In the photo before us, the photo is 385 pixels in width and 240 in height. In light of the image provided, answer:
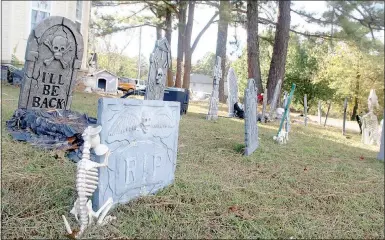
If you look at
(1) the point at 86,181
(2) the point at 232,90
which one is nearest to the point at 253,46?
(2) the point at 232,90

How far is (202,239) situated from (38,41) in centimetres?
352

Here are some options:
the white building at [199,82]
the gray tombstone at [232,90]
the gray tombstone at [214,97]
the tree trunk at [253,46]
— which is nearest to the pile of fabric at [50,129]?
the gray tombstone at [214,97]

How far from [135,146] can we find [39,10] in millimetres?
10148

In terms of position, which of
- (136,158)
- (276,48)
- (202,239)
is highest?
(276,48)

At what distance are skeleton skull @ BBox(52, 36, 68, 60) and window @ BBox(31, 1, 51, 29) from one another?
6830 mm

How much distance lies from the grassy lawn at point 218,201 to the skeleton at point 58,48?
4.61ft

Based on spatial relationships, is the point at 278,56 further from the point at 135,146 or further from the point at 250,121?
the point at 135,146

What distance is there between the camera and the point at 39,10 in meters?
10.7

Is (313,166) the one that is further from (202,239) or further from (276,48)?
(276,48)

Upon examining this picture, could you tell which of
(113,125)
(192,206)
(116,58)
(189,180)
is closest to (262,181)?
(189,180)

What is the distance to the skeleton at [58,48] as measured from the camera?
4426 millimetres

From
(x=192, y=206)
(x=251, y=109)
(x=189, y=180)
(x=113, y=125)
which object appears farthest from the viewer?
(x=251, y=109)

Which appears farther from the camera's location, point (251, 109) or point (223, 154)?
point (251, 109)

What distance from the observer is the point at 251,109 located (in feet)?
14.1
